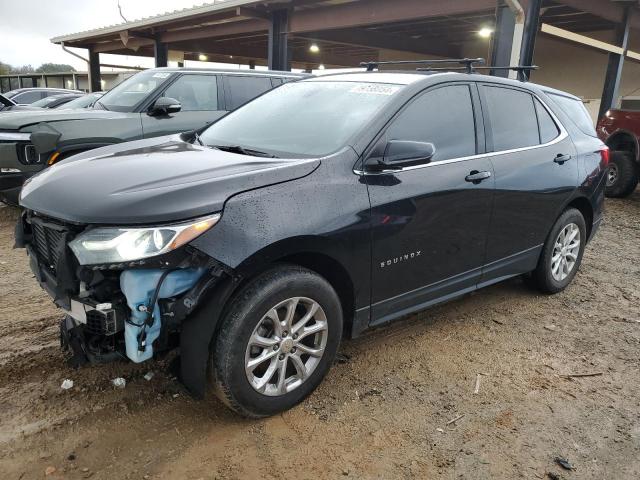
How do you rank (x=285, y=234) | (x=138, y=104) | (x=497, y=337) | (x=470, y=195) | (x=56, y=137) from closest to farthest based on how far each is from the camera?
(x=285, y=234)
(x=470, y=195)
(x=497, y=337)
(x=56, y=137)
(x=138, y=104)

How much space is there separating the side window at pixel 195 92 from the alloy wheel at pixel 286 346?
462 centimetres

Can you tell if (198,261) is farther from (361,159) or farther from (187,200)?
(361,159)

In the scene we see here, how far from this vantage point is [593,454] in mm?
2607

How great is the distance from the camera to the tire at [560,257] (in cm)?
437

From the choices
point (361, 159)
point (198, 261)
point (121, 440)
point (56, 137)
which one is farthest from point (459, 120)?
point (56, 137)

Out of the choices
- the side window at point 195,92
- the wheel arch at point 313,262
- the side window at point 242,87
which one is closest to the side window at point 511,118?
the wheel arch at point 313,262

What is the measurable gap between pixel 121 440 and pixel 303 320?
3.42 feet

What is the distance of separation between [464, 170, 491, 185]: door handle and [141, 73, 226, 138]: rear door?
12.6ft

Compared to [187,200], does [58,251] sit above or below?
below

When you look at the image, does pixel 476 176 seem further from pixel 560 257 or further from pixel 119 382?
pixel 119 382

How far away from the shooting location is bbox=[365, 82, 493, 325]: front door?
9.78 feet

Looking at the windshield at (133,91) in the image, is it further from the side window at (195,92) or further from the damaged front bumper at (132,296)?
the damaged front bumper at (132,296)

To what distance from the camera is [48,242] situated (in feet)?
8.50

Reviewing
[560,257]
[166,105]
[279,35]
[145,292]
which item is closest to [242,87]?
[166,105]
